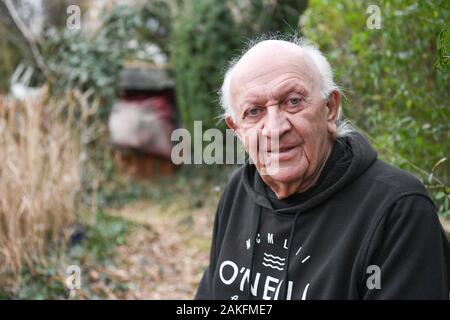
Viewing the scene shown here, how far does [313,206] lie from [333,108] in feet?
1.29

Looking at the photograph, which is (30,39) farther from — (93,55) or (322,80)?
(322,80)

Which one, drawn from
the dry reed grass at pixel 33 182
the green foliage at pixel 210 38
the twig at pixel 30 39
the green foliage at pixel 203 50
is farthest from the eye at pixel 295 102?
the twig at pixel 30 39

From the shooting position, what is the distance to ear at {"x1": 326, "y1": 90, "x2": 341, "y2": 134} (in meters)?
1.82

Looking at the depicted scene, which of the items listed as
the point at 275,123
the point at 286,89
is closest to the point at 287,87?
the point at 286,89

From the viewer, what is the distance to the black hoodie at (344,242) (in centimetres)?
146

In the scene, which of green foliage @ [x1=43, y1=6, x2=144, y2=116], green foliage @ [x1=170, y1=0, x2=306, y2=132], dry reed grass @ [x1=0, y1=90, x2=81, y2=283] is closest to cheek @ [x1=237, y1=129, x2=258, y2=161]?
dry reed grass @ [x1=0, y1=90, x2=81, y2=283]

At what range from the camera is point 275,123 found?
1727mm

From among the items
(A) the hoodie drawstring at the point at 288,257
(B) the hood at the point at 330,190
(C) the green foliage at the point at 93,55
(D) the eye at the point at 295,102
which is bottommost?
(A) the hoodie drawstring at the point at 288,257
